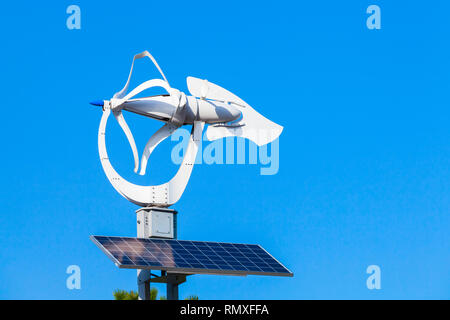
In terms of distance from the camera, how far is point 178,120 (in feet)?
147

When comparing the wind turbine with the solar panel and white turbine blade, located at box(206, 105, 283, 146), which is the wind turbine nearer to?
white turbine blade, located at box(206, 105, 283, 146)

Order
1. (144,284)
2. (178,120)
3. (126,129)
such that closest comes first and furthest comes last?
1. (144,284)
2. (126,129)
3. (178,120)

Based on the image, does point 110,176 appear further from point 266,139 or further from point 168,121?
point 266,139

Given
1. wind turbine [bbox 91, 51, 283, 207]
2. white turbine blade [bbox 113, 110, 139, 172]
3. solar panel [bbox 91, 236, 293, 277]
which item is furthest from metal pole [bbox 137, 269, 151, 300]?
white turbine blade [bbox 113, 110, 139, 172]

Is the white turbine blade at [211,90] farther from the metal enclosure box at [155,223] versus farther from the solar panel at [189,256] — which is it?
the solar panel at [189,256]

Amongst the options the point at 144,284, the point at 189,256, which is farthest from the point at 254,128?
the point at 144,284

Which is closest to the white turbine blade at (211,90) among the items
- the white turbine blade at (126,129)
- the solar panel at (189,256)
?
the white turbine blade at (126,129)

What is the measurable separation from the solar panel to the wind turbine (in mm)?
2251

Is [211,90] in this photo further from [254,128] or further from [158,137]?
[158,137]

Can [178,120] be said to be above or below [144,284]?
above

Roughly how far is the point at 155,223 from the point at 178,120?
4560 mm

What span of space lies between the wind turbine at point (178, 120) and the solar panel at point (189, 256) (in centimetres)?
225
